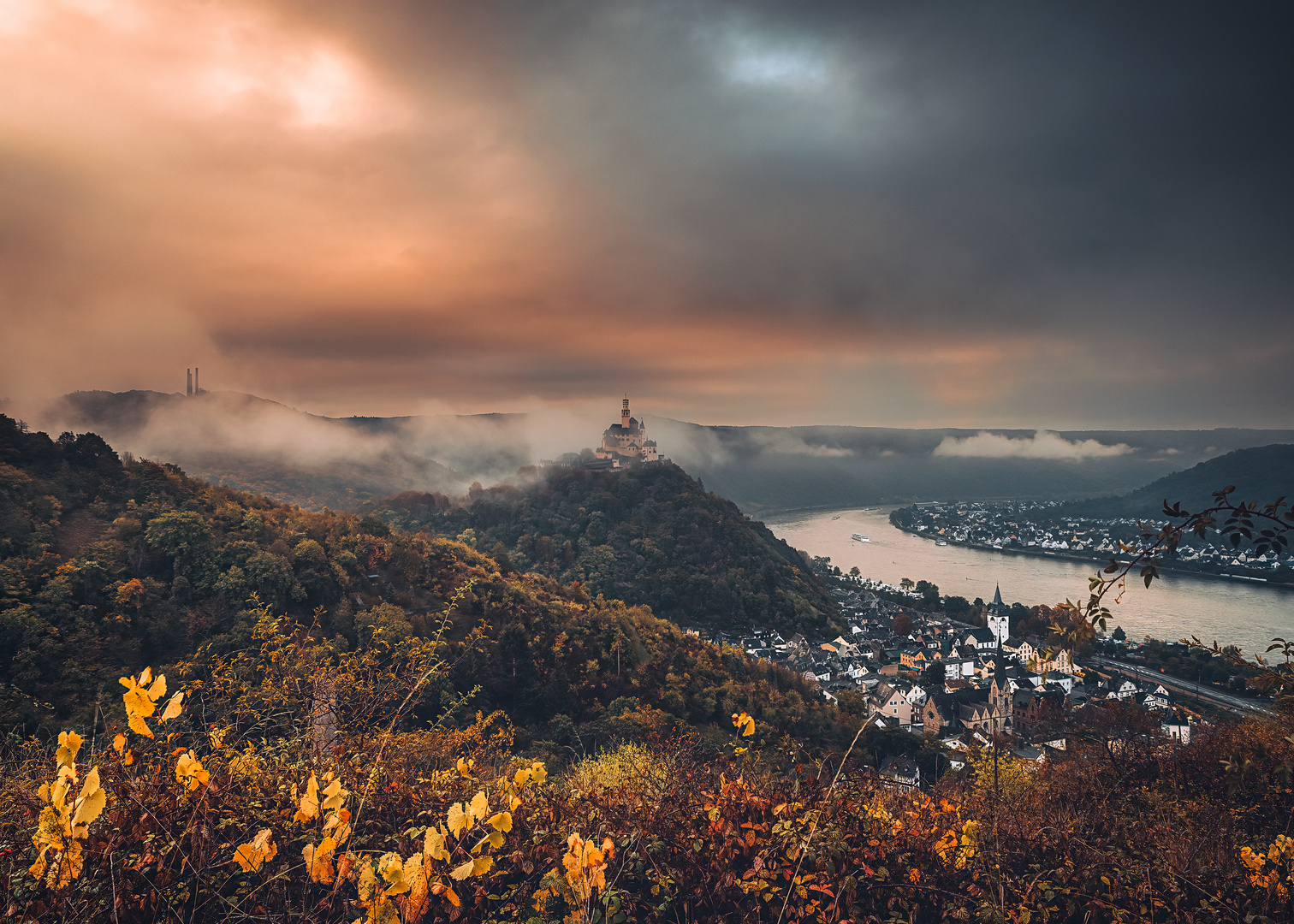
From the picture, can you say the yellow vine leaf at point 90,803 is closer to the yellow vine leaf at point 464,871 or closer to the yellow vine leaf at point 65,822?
the yellow vine leaf at point 65,822

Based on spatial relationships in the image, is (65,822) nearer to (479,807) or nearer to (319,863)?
(319,863)

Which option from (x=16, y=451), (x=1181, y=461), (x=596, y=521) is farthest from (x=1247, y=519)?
(x=1181, y=461)

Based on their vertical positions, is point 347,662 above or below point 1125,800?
above

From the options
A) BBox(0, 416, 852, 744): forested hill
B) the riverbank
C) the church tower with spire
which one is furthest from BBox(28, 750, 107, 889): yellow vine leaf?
the church tower with spire

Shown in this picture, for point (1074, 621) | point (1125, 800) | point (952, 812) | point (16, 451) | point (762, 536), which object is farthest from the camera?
point (762, 536)

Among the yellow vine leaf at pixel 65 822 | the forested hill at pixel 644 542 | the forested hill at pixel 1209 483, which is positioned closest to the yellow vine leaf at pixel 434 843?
the yellow vine leaf at pixel 65 822

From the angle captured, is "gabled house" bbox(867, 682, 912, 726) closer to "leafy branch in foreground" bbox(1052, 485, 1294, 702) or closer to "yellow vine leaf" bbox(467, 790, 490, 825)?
"leafy branch in foreground" bbox(1052, 485, 1294, 702)

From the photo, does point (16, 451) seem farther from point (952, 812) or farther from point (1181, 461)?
point (1181, 461)
